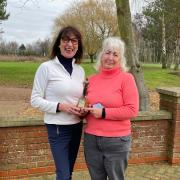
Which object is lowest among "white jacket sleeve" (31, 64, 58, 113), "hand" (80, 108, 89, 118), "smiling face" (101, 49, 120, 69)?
"hand" (80, 108, 89, 118)

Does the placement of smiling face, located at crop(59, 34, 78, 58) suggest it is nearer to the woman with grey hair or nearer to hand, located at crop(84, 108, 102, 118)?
the woman with grey hair

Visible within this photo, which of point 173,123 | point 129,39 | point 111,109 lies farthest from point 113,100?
point 129,39

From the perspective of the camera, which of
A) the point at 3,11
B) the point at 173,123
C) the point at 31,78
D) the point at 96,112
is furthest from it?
the point at 3,11

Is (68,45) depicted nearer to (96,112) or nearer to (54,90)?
(54,90)

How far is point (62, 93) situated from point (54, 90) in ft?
0.25

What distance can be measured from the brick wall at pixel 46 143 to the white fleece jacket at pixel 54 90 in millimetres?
1512

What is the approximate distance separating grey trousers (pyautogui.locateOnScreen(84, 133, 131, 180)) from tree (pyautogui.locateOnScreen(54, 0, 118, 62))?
1573 inches

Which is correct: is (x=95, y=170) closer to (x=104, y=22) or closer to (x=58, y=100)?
(x=58, y=100)

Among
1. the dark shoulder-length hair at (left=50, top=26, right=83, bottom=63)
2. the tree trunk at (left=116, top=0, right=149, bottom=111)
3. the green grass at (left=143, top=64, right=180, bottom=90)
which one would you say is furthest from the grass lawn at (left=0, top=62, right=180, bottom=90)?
the dark shoulder-length hair at (left=50, top=26, right=83, bottom=63)

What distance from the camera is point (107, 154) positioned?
337 cm

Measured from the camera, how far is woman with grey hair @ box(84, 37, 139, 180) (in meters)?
3.24

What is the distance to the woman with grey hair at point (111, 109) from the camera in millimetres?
3240

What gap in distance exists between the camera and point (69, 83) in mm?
3447

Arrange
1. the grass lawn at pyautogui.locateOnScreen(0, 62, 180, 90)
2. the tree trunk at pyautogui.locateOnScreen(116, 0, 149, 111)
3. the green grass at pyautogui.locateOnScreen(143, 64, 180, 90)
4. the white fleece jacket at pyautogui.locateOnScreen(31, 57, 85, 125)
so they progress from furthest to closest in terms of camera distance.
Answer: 1. the green grass at pyautogui.locateOnScreen(143, 64, 180, 90)
2. the grass lawn at pyautogui.locateOnScreen(0, 62, 180, 90)
3. the tree trunk at pyautogui.locateOnScreen(116, 0, 149, 111)
4. the white fleece jacket at pyautogui.locateOnScreen(31, 57, 85, 125)
